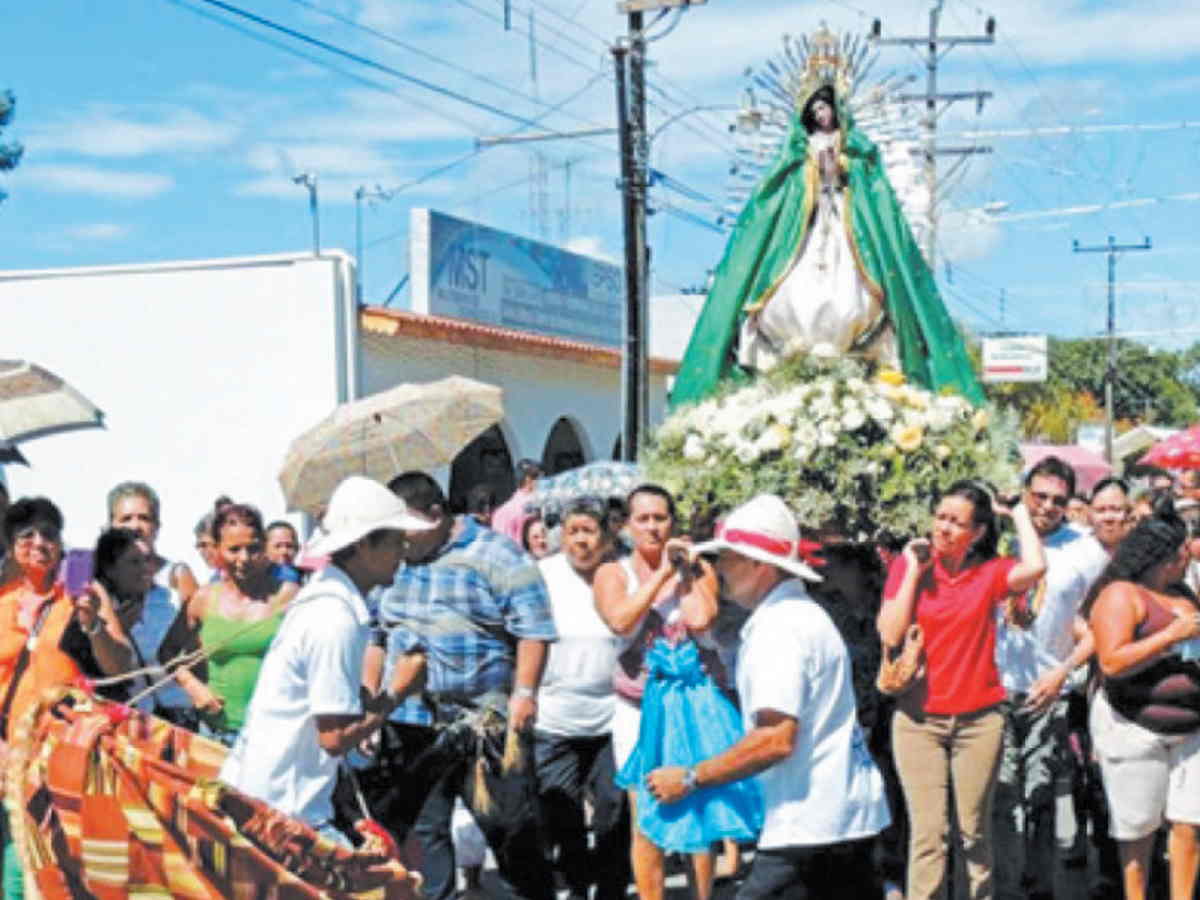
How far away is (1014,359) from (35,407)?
46568 millimetres

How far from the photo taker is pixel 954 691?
259 inches

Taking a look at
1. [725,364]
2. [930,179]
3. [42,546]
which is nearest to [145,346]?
[725,364]

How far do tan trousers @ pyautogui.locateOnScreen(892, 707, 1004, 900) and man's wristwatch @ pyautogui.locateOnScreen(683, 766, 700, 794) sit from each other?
1.88 metres

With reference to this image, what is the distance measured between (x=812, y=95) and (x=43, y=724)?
505 centimetres

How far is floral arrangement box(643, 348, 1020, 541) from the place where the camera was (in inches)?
265

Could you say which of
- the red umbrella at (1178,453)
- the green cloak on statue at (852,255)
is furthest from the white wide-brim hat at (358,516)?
the red umbrella at (1178,453)

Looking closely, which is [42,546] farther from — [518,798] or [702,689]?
[702,689]

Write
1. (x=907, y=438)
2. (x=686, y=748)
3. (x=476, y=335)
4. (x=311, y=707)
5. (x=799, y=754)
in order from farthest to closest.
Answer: (x=476, y=335) → (x=907, y=438) → (x=686, y=748) → (x=799, y=754) → (x=311, y=707)

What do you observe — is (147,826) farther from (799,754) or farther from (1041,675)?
(1041,675)

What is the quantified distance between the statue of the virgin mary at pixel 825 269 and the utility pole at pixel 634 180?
10.4m

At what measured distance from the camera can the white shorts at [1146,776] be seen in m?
6.70

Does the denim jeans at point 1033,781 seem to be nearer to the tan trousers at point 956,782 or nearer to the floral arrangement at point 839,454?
the tan trousers at point 956,782

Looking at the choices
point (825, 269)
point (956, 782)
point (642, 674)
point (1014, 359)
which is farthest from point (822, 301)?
point (1014, 359)

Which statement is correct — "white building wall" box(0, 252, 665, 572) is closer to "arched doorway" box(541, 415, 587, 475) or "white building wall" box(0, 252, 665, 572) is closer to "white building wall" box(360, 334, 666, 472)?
"white building wall" box(360, 334, 666, 472)
